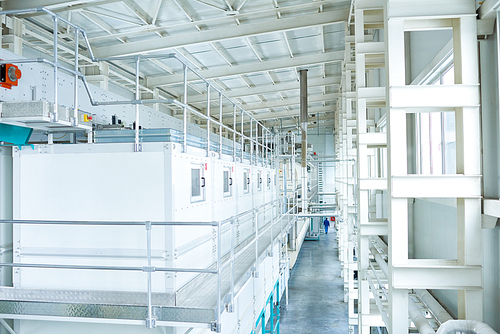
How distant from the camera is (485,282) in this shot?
11.5 feet

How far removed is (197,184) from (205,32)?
6.04 meters

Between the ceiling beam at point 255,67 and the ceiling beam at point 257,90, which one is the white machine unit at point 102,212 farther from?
the ceiling beam at point 257,90

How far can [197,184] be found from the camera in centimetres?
520

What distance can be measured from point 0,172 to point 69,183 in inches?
38.0

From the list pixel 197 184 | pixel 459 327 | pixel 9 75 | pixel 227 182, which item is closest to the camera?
pixel 459 327

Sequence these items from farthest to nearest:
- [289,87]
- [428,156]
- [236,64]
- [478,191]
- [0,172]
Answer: [289,87]
[236,64]
[428,156]
[0,172]
[478,191]

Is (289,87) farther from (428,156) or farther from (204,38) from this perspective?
(428,156)

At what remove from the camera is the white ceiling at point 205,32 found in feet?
28.4

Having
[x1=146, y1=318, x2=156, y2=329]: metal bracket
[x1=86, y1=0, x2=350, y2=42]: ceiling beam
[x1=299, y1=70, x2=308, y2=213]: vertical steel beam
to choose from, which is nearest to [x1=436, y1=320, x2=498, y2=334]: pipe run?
[x1=146, y1=318, x2=156, y2=329]: metal bracket

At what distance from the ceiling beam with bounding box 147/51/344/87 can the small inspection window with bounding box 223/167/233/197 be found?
6.88 meters

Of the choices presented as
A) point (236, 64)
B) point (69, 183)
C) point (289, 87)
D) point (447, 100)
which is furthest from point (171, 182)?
point (289, 87)

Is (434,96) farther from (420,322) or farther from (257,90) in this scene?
(257,90)

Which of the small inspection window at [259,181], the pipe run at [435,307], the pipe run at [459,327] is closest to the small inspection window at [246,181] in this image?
the small inspection window at [259,181]

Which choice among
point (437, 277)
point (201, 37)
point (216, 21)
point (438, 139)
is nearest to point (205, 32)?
point (201, 37)
